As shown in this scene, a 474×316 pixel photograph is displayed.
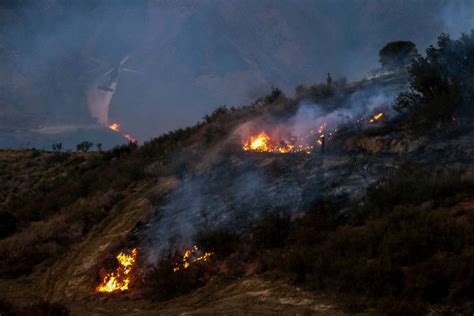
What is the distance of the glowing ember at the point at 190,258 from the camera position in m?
10.6

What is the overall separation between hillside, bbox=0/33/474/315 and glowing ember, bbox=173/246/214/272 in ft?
0.19

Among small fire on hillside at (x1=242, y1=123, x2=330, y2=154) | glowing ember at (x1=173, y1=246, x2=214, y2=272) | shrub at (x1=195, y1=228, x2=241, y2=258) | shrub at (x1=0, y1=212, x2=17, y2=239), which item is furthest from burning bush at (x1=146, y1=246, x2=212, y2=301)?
shrub at (x1=0, y1=212, x2=17, y2=239)

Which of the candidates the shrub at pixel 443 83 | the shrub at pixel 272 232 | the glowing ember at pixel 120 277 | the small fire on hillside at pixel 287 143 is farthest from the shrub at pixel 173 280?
the shrub at pixel 443 83

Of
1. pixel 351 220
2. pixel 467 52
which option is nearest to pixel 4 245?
pixel 351 220

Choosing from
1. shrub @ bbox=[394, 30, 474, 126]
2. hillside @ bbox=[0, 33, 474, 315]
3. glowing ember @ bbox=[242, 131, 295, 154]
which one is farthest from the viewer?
glowing ember @ bbox=[242, 131, 295, 154]

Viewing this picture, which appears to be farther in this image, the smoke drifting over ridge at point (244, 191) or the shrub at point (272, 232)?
the smoke drifting over ridge at point (244, 191)

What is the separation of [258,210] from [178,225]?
2.81m

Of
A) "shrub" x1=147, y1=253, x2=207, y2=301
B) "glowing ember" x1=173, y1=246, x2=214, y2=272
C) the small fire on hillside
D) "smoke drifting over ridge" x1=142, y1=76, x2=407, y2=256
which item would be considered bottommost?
"shrub" x1=147, y1=253, x2=207, y2=301

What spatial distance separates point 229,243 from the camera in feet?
35.6

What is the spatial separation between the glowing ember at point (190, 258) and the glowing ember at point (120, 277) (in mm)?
1600

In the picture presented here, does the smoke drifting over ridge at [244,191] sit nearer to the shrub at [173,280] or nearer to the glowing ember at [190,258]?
the glowing ember at [190,258]

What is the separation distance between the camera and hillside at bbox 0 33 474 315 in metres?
7.23

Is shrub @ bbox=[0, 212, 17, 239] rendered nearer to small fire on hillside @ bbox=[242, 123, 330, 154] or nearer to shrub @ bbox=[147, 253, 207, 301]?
small fire on hillside @ bbox=[242, 123, 330, 154]

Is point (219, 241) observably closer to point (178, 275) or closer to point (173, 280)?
point (178, 275)
